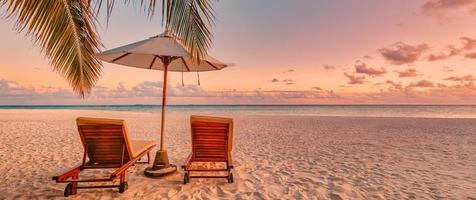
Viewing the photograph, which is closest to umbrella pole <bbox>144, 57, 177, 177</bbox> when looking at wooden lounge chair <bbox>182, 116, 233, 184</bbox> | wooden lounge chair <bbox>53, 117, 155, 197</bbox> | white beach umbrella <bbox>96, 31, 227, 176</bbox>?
white beach umbrella <bbox>96, 31, 227, 176</bbox>

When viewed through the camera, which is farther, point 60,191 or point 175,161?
point 175,161

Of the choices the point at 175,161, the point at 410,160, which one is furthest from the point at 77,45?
the point at 410,160

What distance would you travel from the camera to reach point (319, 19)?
1415cm

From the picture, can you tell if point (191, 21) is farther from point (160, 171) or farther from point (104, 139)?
point (160, 171)

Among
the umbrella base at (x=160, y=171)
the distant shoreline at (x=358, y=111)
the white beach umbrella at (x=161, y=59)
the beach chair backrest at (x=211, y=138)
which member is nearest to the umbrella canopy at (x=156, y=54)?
the white beach umbrella at (x=161, y=59)

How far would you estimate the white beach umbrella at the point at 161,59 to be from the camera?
3776 millimetres

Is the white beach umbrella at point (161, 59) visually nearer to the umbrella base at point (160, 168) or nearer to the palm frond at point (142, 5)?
the umbrella base at point (160, 168)

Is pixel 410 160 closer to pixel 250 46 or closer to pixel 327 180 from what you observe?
pixel 327 180

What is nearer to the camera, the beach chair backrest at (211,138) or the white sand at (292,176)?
the white sand at (292,176)

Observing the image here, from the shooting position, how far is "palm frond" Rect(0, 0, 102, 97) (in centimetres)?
314

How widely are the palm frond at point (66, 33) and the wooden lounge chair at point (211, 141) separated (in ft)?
7.04

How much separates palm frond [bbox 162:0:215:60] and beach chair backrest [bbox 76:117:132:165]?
1344mm

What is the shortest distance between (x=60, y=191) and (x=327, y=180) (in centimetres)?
391

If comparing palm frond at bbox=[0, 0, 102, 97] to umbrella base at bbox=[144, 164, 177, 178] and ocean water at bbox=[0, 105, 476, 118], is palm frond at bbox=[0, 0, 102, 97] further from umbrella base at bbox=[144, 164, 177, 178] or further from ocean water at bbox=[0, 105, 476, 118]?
ocean water at bbox=[0, 105, 476, 118]
